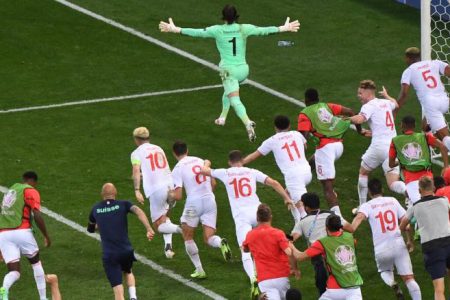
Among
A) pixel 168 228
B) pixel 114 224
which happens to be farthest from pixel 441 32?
pixel 114 224

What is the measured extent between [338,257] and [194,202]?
12.7ft

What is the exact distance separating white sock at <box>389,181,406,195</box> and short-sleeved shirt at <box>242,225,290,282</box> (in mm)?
4802

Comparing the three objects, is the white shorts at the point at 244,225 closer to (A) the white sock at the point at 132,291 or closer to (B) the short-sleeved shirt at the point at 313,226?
(B) the short-sleeved shirt at the point at 313,226

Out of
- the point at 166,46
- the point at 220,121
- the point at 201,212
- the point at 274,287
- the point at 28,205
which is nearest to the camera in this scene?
the point at 274,287

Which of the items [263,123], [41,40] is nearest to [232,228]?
[263,123]

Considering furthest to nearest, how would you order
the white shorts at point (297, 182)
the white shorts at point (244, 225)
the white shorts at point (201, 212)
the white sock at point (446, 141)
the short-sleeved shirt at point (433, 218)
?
the white sock at point (446, 141)
the white shorts at point (297, 182)
the white shorts at point (201, 212)
the white shorts at point (244, 225)
the short-sleeved shirt at point (433, 218)

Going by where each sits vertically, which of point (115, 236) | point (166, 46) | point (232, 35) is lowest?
point (115, 236)

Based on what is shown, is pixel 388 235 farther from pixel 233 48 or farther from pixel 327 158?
pixel 233 48

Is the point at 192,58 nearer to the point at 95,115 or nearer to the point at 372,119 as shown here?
the point at 95,115

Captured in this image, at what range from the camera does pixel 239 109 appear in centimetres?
2872

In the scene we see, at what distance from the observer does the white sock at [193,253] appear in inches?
932

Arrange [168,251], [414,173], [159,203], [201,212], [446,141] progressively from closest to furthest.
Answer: [201,212] < [414,173] < [159,203] < [168,251] < [446,141]

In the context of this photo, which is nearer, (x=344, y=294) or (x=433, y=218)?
(x=344, y=294)

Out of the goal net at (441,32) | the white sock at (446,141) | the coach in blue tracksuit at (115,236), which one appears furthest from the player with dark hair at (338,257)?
the goal net at (441,32)
